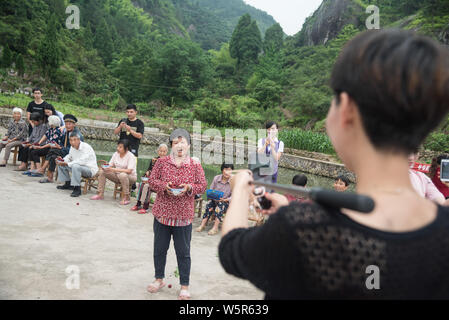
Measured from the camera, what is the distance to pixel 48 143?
8.71 metres

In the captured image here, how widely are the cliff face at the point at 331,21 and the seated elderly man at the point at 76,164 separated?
55267mm

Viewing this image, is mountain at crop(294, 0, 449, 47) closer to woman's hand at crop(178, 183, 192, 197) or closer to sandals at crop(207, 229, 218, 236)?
sandals at crop(207, 229, 218, 236)

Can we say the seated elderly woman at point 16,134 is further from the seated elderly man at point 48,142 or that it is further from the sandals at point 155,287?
the sandals at point 155,287

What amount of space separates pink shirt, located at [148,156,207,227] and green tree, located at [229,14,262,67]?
202ft

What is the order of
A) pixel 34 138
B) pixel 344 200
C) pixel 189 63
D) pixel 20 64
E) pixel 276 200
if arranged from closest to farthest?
pixel 344 200
pixel 276 200
pixel 34 138
pixel 20 64
pixel 189 63

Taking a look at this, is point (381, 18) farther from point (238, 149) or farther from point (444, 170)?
point (444, 170)

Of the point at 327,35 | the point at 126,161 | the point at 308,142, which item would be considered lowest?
the point at 126,161

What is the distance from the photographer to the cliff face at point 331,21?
184 ft

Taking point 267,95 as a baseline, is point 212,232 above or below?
below

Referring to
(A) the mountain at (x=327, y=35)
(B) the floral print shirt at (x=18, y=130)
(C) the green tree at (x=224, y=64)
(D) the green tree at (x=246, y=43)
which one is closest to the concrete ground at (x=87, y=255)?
(B) the floral print shirt at (x=18, y=130)

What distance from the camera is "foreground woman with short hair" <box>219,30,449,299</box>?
741 mm

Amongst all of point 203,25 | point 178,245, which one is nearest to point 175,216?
point 178,245

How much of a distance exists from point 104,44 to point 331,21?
38.2 meters

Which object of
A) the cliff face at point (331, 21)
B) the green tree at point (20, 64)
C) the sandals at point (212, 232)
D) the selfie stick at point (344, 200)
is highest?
the cliff face at point (331, 21)
